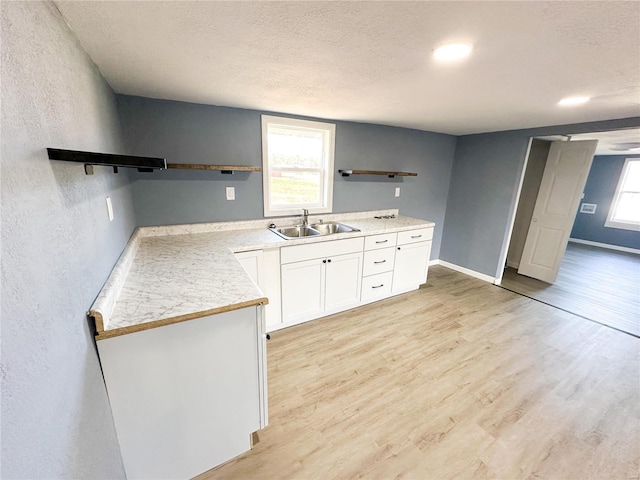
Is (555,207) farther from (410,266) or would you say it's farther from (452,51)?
(452,51)

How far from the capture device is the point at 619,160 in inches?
210

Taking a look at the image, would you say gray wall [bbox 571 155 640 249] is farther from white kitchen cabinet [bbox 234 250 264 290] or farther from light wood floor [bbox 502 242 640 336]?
white kitchen cabinet [bbox 234 250 264 290]

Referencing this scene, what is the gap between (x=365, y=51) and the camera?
122 cm

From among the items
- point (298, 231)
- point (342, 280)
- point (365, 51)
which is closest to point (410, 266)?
point (342, 280)

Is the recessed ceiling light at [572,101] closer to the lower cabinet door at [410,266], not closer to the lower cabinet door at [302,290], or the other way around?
the lower cabinet door at [410,266]

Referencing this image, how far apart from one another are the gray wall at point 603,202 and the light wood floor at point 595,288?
587 millimetres

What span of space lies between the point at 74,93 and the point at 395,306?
305cm

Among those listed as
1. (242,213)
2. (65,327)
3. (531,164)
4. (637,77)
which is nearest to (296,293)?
(242,213)

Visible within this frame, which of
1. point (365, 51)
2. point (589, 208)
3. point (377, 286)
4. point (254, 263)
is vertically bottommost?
point (377, 286)

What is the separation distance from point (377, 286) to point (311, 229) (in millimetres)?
1037

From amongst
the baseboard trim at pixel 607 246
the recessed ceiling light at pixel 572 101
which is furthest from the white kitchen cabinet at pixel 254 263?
the baseboard trim at pixel 607 246

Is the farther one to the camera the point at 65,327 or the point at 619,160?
the point at 619,160

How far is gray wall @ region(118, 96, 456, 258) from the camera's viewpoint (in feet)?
6.89

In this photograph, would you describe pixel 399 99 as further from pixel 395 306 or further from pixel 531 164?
pixel 531 164
